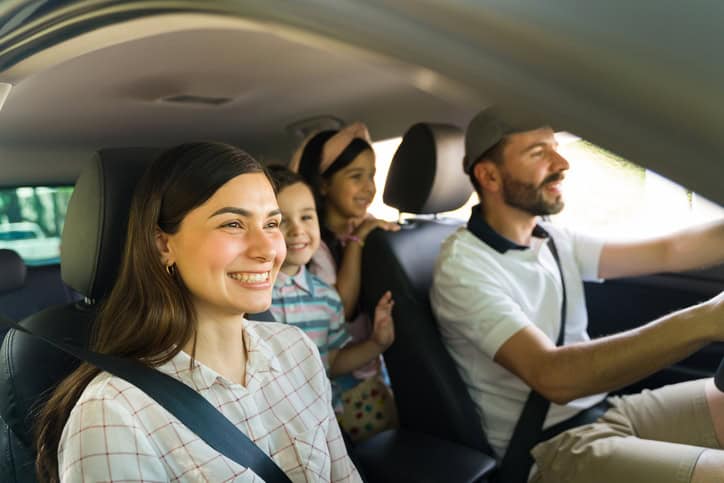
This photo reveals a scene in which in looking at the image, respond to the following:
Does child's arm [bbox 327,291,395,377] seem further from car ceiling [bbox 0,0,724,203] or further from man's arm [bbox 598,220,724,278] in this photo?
car ceiling [bbox 0,0,724,203]

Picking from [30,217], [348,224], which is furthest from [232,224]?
[30,217]

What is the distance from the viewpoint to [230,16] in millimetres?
626

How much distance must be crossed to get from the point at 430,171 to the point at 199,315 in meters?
1.12

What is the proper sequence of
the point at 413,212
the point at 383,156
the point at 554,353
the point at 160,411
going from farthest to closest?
the point at 383,156, the point at 413,212, the point at 554,353, the point at 160,411

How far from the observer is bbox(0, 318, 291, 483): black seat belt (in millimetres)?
999

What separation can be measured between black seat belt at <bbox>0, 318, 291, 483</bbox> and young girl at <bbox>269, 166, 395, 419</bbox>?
76cm

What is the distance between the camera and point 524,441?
1.68 m

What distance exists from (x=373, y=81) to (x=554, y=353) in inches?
44.6

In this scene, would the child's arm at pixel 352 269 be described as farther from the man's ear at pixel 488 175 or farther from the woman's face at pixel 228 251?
the woman's face at pixel 228 251

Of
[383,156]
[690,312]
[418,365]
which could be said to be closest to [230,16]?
[690,312]

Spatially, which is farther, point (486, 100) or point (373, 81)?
point (373, 81)

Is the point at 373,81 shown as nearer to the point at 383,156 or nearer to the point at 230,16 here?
the point at 383,156

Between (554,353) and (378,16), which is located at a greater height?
(378,16)

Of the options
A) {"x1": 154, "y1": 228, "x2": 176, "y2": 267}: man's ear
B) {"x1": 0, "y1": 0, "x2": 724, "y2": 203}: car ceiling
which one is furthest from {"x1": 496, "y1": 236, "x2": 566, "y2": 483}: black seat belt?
{"x1": 0, "y1": 0, "x2": 724, "y2": 203}: car ceiling
